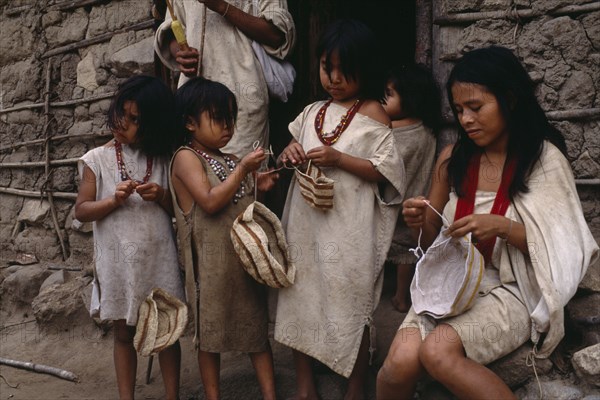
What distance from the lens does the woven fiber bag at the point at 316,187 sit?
2.97 m

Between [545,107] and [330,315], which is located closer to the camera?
[330,315]

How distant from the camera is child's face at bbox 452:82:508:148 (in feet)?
9.08

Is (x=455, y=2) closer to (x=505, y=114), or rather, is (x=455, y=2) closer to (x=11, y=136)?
(x=505, y=114)

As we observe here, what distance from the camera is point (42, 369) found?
4.08 metres

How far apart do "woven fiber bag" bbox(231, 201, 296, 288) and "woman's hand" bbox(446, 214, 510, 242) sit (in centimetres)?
73

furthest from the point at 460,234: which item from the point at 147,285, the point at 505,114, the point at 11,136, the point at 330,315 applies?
the point at 11,136

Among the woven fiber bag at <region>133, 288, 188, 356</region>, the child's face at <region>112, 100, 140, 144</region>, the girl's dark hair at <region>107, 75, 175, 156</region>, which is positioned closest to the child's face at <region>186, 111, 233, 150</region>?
the girl's dark hair at <region>107, 75, 175, 156</region>

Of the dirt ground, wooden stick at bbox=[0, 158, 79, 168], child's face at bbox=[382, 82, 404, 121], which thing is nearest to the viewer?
the dirt ground

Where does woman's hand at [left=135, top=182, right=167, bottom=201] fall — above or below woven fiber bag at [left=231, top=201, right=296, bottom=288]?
above

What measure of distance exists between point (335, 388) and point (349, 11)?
10.7 feet

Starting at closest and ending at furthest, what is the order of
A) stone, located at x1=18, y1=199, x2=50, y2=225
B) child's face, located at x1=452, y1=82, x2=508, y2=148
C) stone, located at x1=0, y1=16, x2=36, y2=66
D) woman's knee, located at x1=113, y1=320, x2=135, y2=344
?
child's face, located at x1=452, y1=82, x2=508, y2=148 < woman's knee, located at x1=113, y1=320, x2=135, y2=344 < stone, located at x1=18, y1=199, x2=50, y2=225 < stone, located at x1=0, y1=16, x2=36, y2=66

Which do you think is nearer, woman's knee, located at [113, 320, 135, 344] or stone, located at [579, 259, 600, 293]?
stone, located at [579, 259, 600, 293]

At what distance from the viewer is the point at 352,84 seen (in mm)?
3117

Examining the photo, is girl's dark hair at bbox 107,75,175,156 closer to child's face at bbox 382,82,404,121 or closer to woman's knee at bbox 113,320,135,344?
woman's knee at bbox 113,320,135,344
